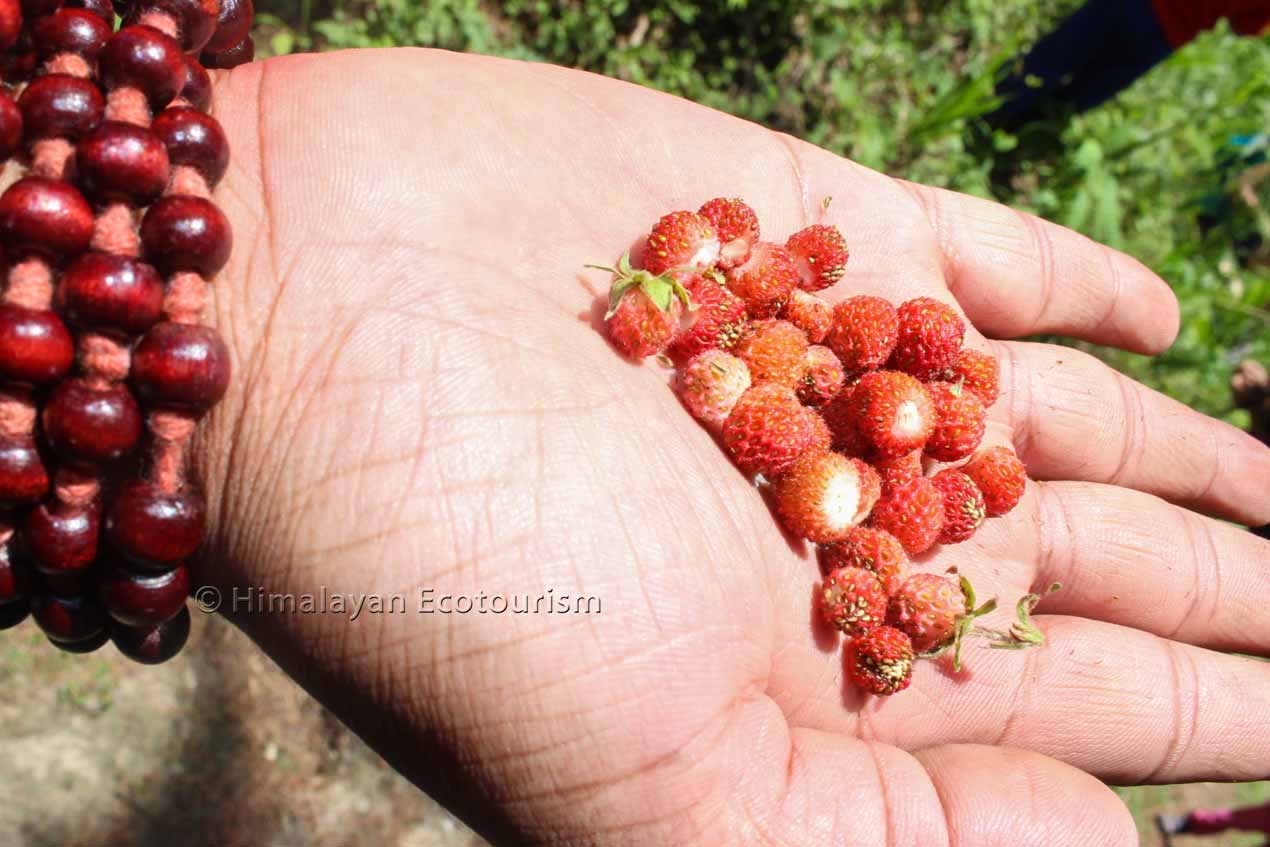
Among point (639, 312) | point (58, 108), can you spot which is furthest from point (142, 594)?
point (639, 312)

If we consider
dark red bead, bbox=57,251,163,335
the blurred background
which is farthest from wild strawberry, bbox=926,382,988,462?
the blurred background

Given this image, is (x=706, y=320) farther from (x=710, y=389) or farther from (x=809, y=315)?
(x=809, y=315)

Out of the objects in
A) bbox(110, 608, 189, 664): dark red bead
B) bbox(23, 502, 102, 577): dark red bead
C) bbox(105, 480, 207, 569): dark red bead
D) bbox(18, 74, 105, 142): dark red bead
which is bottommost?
bbox(110, 608, 189, 664): dark red bead

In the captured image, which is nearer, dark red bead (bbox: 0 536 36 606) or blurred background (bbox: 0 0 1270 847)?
dark red bead (bbox: 0 536 36 606)

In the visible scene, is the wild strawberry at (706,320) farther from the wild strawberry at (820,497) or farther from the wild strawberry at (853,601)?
the wild strawberry at (853,601)

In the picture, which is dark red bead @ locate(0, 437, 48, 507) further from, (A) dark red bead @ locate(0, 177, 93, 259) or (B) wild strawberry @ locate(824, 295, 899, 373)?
(B) wild strawberry @ locate(824, 295, 899, 373)

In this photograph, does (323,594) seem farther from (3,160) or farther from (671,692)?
(3,160)

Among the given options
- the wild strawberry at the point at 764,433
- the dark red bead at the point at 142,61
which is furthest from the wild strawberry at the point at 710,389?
the dark red bead at the point at 142,61
